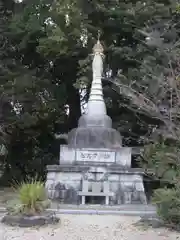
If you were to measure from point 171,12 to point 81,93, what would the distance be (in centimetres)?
669

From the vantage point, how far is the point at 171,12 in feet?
49.1

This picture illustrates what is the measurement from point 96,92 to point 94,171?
2950 millimetres

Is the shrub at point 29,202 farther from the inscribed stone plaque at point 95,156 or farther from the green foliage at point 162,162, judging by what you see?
the inscribed stone plaque at point 95,156

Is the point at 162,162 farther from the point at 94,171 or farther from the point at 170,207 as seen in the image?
the point at 94,171

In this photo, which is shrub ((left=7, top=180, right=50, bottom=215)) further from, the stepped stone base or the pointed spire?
the pointed spire

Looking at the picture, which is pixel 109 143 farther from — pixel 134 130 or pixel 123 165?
pixel 134 130

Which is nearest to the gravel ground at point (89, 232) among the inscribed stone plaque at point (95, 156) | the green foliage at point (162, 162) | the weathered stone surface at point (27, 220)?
the weathered stone surface at point (27, 220)

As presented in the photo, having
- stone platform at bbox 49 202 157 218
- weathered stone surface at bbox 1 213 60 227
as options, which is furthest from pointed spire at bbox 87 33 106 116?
weathered stone surface at bbox 1 213 60 227

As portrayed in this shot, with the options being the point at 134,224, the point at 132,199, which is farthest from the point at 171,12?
the point at 134,224

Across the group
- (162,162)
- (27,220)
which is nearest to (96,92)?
(162,162)

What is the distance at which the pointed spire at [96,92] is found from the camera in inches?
521

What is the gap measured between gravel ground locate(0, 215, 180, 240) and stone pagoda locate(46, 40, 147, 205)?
130 inches

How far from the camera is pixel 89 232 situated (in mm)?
7320

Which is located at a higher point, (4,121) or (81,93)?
(81,93)
